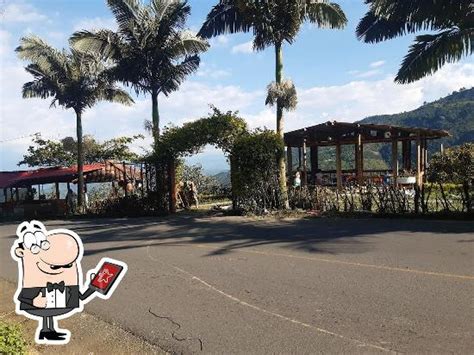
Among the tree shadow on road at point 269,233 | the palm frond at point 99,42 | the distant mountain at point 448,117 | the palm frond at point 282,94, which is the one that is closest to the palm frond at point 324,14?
the palm frond at point 282,94

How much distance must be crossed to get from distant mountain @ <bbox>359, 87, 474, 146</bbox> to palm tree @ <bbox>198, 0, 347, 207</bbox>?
29136mm

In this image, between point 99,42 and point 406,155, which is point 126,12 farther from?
point 406,155

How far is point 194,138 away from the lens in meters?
18.1

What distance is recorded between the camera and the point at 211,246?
1029 centimetres

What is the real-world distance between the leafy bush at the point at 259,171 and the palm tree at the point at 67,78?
11.3 metres

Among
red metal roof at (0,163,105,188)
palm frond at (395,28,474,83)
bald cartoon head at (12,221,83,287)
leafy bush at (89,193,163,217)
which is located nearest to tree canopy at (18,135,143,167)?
red metal roof at (0,163,105,188)

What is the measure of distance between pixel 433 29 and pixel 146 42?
44.9 feet

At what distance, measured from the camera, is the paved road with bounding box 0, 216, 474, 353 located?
4777 mm

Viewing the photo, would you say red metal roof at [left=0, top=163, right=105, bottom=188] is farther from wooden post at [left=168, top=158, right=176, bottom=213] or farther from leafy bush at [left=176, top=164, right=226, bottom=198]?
wooden post at [left=168, top=158, right=176, bottom=213]

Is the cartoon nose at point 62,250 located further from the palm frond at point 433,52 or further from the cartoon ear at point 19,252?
the palm frond at point 433,52

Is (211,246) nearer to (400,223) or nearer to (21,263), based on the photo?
(400,223)

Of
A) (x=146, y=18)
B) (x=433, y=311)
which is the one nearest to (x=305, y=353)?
(x=433, y=311)

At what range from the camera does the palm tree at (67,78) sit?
24.6 m

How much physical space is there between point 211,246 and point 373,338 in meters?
5.94
